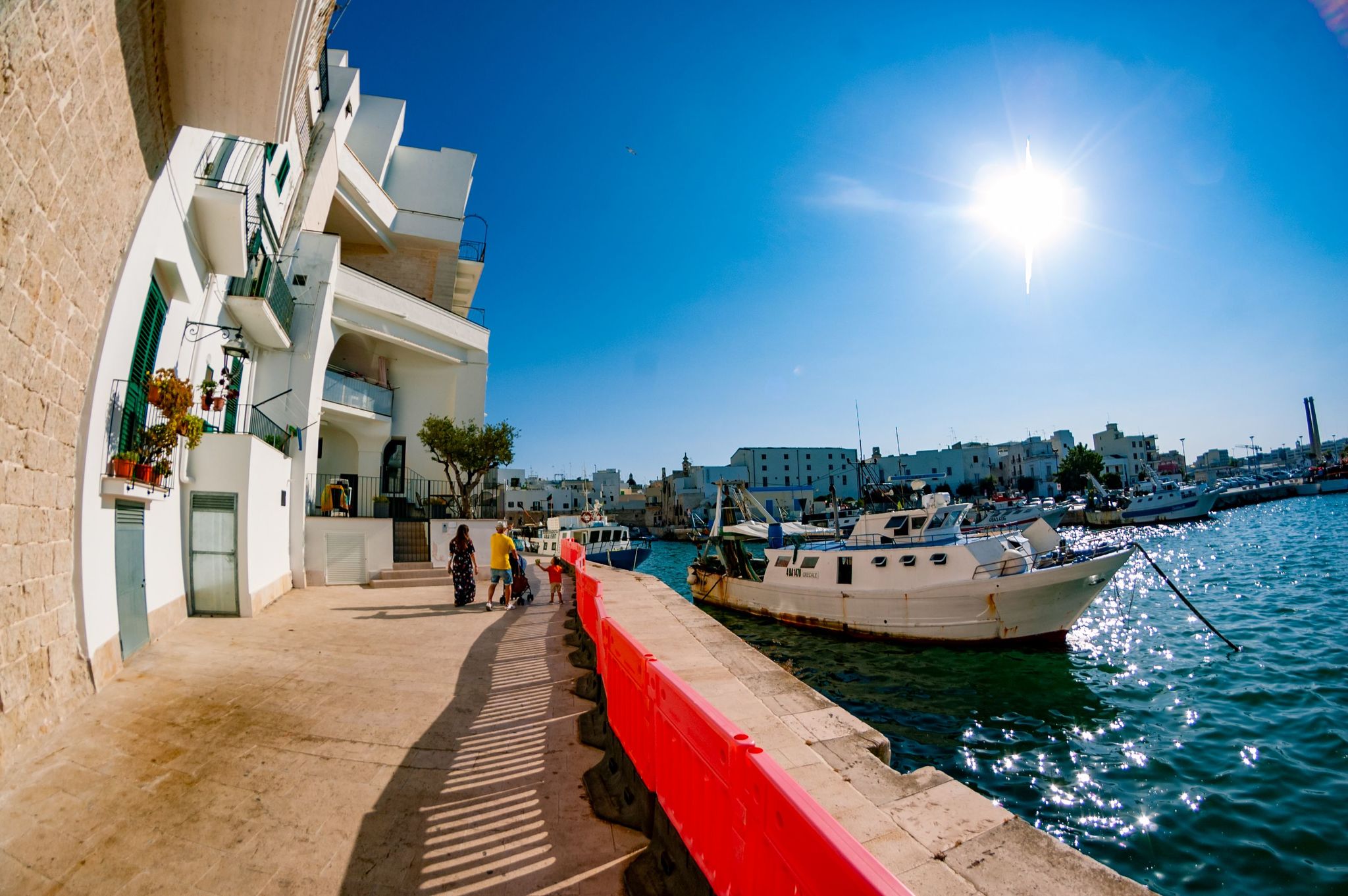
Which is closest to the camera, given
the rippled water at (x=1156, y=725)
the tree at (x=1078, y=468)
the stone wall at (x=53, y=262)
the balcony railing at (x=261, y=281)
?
the stone wall at (x=53, y=262)

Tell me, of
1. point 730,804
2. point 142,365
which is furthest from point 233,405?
point 730,804

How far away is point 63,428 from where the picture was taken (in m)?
5.12

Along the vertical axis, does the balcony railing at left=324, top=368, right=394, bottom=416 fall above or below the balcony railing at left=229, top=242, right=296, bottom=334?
below

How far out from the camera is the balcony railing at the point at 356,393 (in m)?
17.8

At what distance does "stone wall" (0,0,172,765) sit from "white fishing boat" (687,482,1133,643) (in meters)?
15.0

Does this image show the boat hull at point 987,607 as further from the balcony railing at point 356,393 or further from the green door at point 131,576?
the balcony railing at point 356,393

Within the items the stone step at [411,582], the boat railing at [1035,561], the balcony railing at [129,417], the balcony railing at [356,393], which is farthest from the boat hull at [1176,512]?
the balcony railing at [129,417]

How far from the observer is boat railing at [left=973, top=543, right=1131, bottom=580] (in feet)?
43.4

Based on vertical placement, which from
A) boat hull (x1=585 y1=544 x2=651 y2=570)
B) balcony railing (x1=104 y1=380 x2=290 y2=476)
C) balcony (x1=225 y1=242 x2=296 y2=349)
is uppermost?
balcony (x1=225 y1=242 x2=296 y2=349)

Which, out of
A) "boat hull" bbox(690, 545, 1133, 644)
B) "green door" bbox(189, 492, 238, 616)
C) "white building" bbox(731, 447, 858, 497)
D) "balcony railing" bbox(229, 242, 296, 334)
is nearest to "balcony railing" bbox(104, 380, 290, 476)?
"green door" bbox(189, 492, 238, 616)

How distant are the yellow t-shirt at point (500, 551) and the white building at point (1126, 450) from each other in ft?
410

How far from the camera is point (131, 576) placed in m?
6.77

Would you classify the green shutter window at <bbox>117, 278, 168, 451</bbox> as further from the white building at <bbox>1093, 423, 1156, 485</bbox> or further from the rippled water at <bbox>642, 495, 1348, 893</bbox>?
the white building at <bbox>1093, 423, 1156, 485</bbox>

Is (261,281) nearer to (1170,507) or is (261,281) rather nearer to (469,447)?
(469,447)
